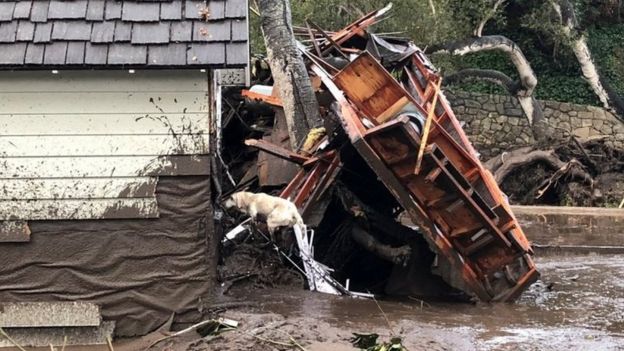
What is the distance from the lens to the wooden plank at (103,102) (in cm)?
633

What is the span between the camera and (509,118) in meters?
21.9

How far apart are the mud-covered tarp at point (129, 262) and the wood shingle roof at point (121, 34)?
1124mm

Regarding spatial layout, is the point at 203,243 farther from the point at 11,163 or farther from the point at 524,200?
the point at 524,200

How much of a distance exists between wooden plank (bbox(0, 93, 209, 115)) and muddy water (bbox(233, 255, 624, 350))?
2.19m

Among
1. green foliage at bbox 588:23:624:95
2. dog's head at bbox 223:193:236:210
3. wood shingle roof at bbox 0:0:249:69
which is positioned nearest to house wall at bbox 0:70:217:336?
wood shingle roof at bbox 0:0:249:69

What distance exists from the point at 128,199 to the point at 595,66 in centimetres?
1702

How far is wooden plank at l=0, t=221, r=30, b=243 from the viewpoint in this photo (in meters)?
6.38

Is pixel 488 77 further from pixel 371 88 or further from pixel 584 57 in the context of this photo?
pixel 371 88

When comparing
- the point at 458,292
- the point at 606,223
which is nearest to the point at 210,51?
the point at 458,292

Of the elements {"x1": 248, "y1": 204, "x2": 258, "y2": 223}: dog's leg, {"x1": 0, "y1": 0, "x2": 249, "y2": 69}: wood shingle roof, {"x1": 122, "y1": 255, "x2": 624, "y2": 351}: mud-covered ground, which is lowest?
{"x1": 122, "y1": 255, "x2": 624, "y2": 351}: mud-covered ground

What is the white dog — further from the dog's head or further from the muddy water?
the muddy water

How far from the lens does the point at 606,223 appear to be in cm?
1422

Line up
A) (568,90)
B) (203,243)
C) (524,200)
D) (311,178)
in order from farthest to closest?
(568,90)
(524,200)
(311,178)
(203,243)

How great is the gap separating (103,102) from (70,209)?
3.14 feet
